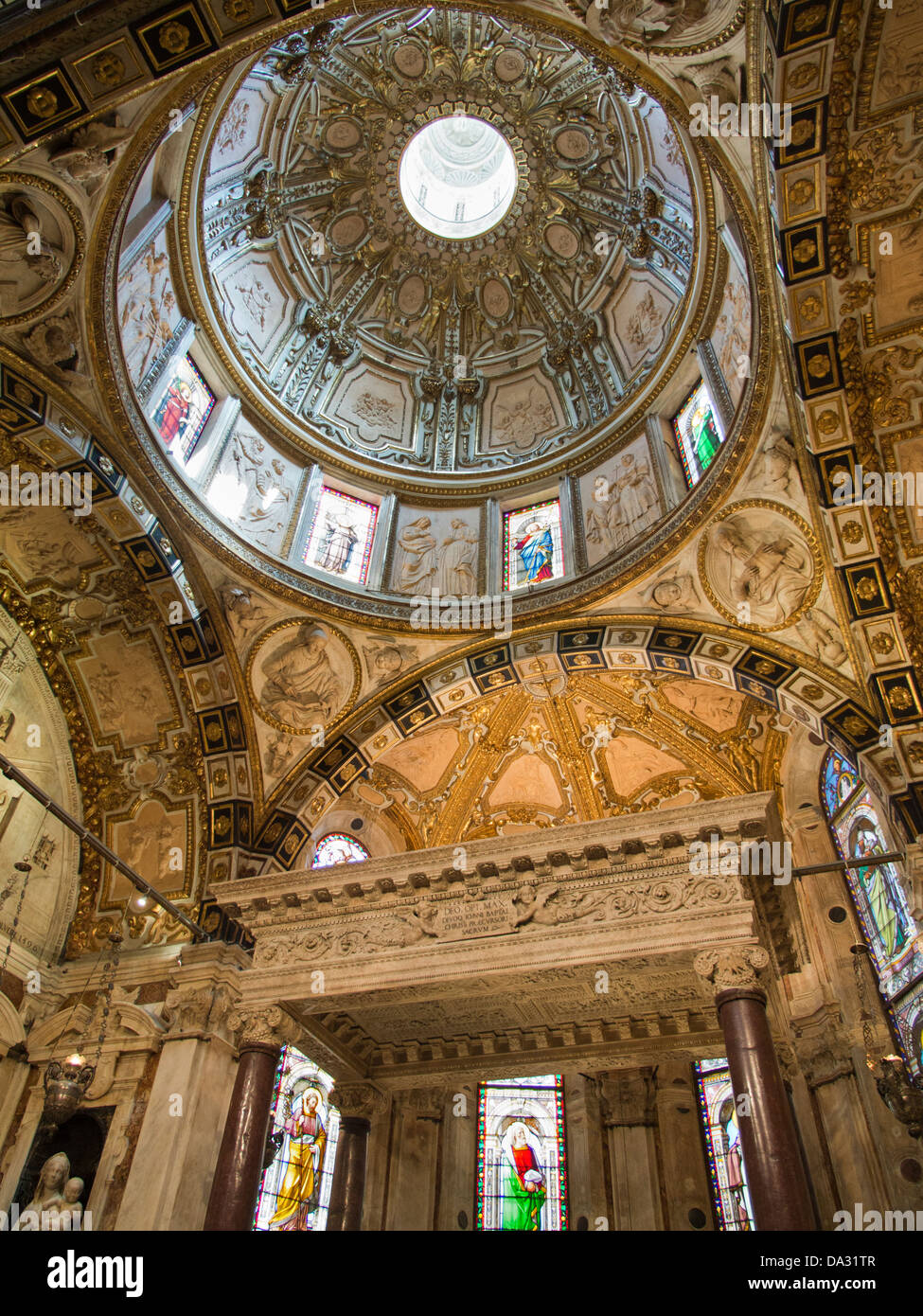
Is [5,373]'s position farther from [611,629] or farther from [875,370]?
[875,370]

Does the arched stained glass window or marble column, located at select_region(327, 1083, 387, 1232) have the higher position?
the arched stained glass window

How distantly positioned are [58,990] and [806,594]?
12.8m

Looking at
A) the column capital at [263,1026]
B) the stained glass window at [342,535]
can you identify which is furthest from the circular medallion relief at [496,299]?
the column capital at [263,1026]

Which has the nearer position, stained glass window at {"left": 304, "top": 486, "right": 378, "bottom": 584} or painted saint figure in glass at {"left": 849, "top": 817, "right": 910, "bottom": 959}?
painted saint figure in glass at {"left": 849, "top": 817, "right": 910, "bottom": 959}

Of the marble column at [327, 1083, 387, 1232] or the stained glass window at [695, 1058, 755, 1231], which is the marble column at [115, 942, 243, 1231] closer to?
the marble column at [327, 1083, 387, 1232]

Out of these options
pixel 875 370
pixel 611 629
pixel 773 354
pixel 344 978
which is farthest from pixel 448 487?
pixel 344 978

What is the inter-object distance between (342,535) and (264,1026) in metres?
9.36

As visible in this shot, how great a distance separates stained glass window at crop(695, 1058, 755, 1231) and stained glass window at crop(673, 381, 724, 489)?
937 cm

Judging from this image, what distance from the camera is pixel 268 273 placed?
1859cm

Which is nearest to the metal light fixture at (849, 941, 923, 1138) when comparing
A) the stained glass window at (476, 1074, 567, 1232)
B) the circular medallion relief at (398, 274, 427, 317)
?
the stained glass window at (476, 1074, 567, 1232)

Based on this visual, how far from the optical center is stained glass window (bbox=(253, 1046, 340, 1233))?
44.1 ft

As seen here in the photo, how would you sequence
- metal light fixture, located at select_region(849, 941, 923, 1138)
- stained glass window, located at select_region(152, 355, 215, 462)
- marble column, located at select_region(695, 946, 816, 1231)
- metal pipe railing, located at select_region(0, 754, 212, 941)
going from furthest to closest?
1. stained glass window, located at select_region(152, 355, 215, 462)
2. metal light fixture, located at select_region(849, 941, 923, 1138)
3. metal pipe railing, located at select_region(0, 754, 212, 941)
4. marble column, located at select_region(695, 946, 816, 1231)

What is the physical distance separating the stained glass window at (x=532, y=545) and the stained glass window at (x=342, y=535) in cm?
275

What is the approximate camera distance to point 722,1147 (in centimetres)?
1433
